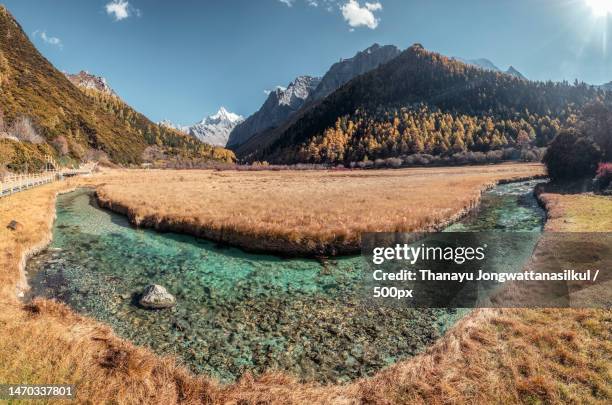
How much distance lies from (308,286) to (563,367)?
34.9 ft

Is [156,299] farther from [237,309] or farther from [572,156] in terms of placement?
[572,156]

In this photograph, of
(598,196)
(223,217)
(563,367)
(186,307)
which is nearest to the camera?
(563,367)

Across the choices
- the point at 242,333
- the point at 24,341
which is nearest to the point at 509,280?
the point at 242,333

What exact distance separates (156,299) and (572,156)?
206 ft

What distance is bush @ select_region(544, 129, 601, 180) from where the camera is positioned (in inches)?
2007

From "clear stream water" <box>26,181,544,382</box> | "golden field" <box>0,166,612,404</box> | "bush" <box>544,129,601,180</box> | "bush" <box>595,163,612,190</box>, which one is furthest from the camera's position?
"bush" <box>544,129,601,180</box>

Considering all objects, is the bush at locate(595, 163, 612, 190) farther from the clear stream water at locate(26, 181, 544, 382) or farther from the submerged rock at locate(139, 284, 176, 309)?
the submerged rock at locate(139, 284, 176, 309)

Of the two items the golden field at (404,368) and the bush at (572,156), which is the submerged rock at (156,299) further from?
the bush at (572,156)

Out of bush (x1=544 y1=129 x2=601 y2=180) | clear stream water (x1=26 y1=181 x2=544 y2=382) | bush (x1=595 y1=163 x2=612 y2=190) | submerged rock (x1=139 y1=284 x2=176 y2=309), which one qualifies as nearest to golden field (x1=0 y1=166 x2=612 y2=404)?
clear stream water (x1=26 y1=181 x2=544 y2=382)

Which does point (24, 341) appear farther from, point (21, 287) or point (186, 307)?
point (21, 287)

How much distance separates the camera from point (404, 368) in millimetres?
9406

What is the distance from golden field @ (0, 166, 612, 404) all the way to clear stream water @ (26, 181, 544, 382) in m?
1.18

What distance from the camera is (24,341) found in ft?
29.8

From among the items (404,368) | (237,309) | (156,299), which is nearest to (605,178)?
(404,368)
